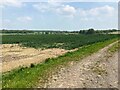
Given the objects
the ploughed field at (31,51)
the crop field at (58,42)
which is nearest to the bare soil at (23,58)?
the ploughed field at (31,51)

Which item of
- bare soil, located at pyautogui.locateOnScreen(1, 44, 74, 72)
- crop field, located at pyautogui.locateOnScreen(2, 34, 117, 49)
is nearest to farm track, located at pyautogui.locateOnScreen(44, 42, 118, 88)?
bare soil, located at pyautogui.locateOnScreen(1, 44, 74, 72)

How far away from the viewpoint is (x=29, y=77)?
13.9 m

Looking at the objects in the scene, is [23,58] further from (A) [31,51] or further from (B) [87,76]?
(B) [87,76]

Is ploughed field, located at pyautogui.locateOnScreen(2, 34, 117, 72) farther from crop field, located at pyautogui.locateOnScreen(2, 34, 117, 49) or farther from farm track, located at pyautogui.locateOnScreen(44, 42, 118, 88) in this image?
farm track, located at pyautogui.locateOnScreen(44, 42, 118, 88)

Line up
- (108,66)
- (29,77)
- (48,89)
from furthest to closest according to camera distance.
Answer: (108,66), (29,77), (48,89)

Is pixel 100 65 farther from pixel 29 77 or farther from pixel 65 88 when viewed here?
pixel 65 88

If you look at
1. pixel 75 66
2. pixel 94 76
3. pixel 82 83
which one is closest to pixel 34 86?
pixel 82 83

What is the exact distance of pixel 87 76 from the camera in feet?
45.1

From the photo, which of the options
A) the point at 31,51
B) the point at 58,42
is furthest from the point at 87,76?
the point at 58,42

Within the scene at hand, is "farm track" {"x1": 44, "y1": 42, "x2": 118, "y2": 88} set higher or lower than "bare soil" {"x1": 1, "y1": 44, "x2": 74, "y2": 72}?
higher

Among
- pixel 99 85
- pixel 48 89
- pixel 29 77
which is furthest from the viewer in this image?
pixel 29 77

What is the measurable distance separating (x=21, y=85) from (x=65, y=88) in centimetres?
172

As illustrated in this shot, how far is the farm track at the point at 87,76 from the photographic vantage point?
1217 centimetres

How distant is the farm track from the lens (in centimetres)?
1217
